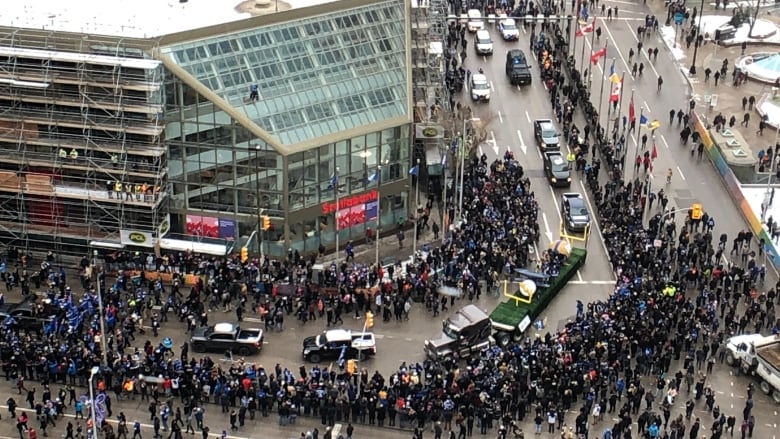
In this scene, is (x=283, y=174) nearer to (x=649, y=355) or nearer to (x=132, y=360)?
(x=132, y=360)

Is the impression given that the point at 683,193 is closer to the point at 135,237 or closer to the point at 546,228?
the point at 546,228

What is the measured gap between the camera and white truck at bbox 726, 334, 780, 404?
56375 millimetres

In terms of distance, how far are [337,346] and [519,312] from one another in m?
9.84

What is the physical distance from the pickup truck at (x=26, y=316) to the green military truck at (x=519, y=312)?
2254cm

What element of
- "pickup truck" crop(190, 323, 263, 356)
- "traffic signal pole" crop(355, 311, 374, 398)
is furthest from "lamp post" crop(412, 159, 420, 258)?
"pickup truck" crop(190, 323, 263, 356)

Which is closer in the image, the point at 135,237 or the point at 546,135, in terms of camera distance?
the point at 135,237

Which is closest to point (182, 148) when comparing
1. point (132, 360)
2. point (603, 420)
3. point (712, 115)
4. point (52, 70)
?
point (52, 70)

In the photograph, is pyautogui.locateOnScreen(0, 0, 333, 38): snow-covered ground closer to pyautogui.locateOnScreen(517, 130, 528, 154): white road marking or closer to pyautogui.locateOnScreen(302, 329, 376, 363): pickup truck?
pyautogui.locateOnScreen(517, 130, 528, 154): white road marking

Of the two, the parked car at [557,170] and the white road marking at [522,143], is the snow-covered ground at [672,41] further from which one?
the parked car at [557,170]

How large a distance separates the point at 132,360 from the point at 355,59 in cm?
2458

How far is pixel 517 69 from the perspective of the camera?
9294 cm

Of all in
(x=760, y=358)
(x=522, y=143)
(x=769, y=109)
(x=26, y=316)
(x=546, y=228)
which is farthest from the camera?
(x=769, y=109)

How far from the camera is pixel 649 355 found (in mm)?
57156

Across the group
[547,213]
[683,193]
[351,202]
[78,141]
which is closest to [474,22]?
[683,193]
